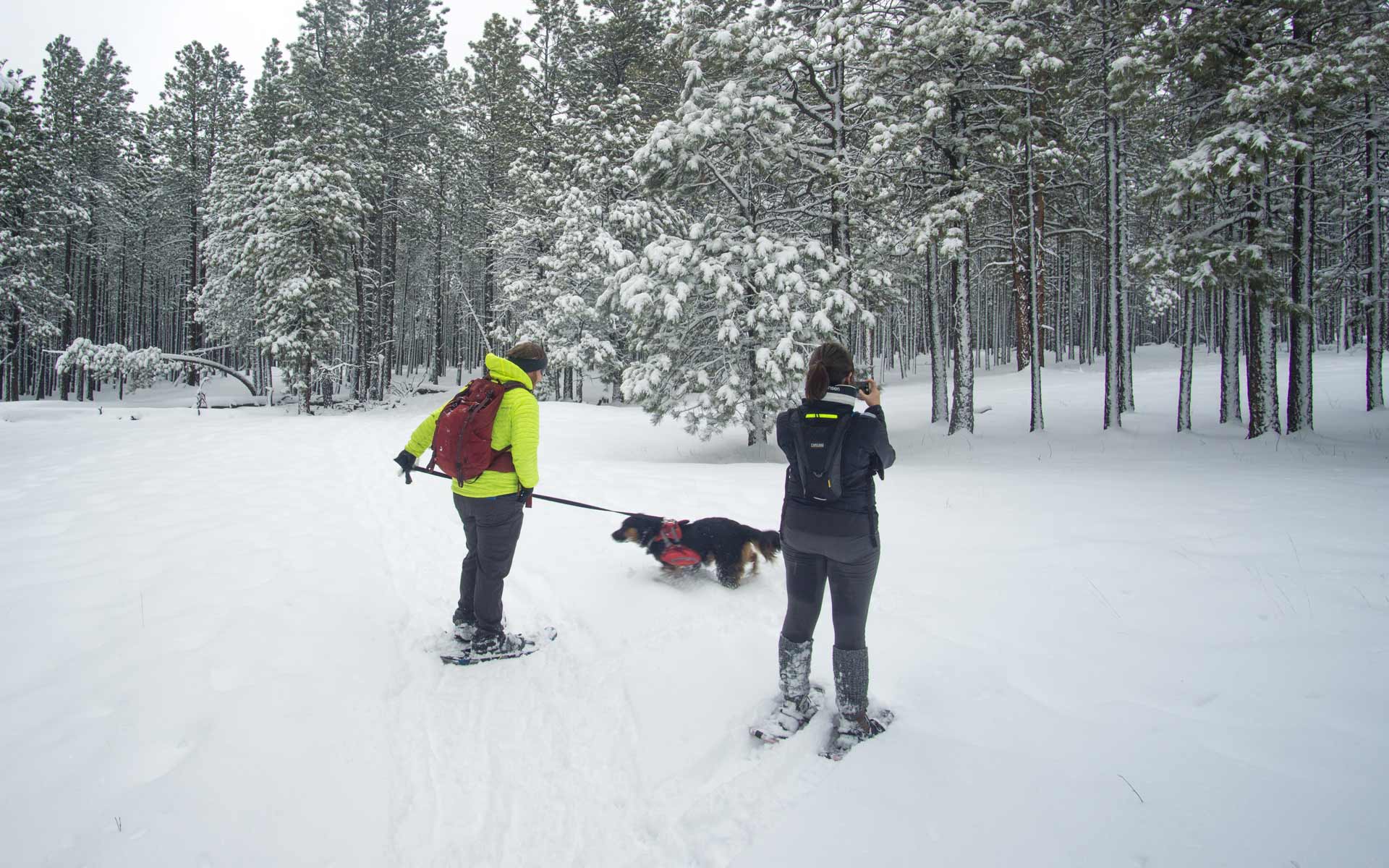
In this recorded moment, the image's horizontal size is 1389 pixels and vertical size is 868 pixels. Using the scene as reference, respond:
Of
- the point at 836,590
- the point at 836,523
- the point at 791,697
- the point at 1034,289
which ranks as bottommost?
the point at 791,697

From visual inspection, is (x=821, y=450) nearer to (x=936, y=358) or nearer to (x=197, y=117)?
(x=936, y=358)

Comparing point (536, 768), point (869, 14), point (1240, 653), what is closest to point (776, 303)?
point (869, 14)

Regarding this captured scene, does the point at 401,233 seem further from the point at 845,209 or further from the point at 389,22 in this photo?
the point at 845,209

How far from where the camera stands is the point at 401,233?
33969 mm

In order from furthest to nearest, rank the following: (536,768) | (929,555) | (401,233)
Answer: (401,233)
(929,555)
(536,768)

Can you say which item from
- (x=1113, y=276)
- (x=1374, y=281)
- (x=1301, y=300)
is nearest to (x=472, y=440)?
(x=1113, y=276)

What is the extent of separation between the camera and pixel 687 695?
3.88 m

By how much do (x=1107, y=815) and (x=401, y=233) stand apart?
37.9 m

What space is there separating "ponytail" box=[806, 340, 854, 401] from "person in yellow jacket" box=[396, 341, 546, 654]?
1.74 meters

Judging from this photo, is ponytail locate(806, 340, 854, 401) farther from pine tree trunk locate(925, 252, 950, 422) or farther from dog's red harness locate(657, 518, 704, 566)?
pine tree trunk locate(925, 252, 950, 422)

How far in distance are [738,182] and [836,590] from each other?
1254cm

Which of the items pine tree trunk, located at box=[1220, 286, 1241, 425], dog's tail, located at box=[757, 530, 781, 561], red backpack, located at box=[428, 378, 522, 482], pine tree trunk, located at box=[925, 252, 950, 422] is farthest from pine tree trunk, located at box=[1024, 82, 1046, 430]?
red backpack, located at box=[428, 378, 522, 482]

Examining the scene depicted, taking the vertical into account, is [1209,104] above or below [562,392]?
above

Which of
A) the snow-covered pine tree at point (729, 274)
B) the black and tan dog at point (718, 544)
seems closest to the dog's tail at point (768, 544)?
the black and tan dog at point (718, 544)
